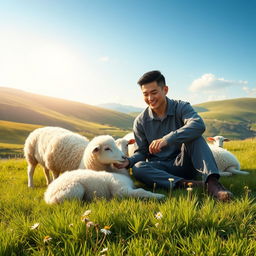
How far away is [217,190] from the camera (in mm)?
3574

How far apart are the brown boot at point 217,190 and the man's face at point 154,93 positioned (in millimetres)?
1672

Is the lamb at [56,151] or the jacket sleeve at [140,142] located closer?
the jacket sleeve at [140,142]

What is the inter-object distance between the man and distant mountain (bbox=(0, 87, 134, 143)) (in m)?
67.8

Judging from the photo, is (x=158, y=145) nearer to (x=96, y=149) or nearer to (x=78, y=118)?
(x=96, y=149)

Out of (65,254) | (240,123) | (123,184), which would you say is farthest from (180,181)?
(240,123)

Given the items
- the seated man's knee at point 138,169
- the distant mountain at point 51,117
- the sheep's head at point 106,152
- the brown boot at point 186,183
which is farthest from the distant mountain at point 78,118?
the brown boot at point 186,183

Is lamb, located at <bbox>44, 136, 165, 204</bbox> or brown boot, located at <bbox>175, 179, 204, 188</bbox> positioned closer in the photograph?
lamb, located at <bbox>44, 136, 165, 204</bbox>

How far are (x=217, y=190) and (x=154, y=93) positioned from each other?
79.5 inches

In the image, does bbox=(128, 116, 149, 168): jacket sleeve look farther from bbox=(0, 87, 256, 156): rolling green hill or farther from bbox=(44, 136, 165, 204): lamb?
bbox=(0, 87, 256, 156): rolling green hill

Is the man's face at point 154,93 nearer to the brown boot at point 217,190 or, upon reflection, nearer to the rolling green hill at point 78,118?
the brown boot at point 217,190

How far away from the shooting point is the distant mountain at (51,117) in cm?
8446

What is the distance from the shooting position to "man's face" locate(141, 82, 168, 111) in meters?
4.55

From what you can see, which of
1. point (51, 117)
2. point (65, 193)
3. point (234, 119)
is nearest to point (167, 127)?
point (65, 193)

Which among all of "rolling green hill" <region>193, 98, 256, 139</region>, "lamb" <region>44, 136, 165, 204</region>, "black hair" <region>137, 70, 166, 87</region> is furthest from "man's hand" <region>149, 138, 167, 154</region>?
"rolling green hill" <region>193, 98, 256, 139</region>
